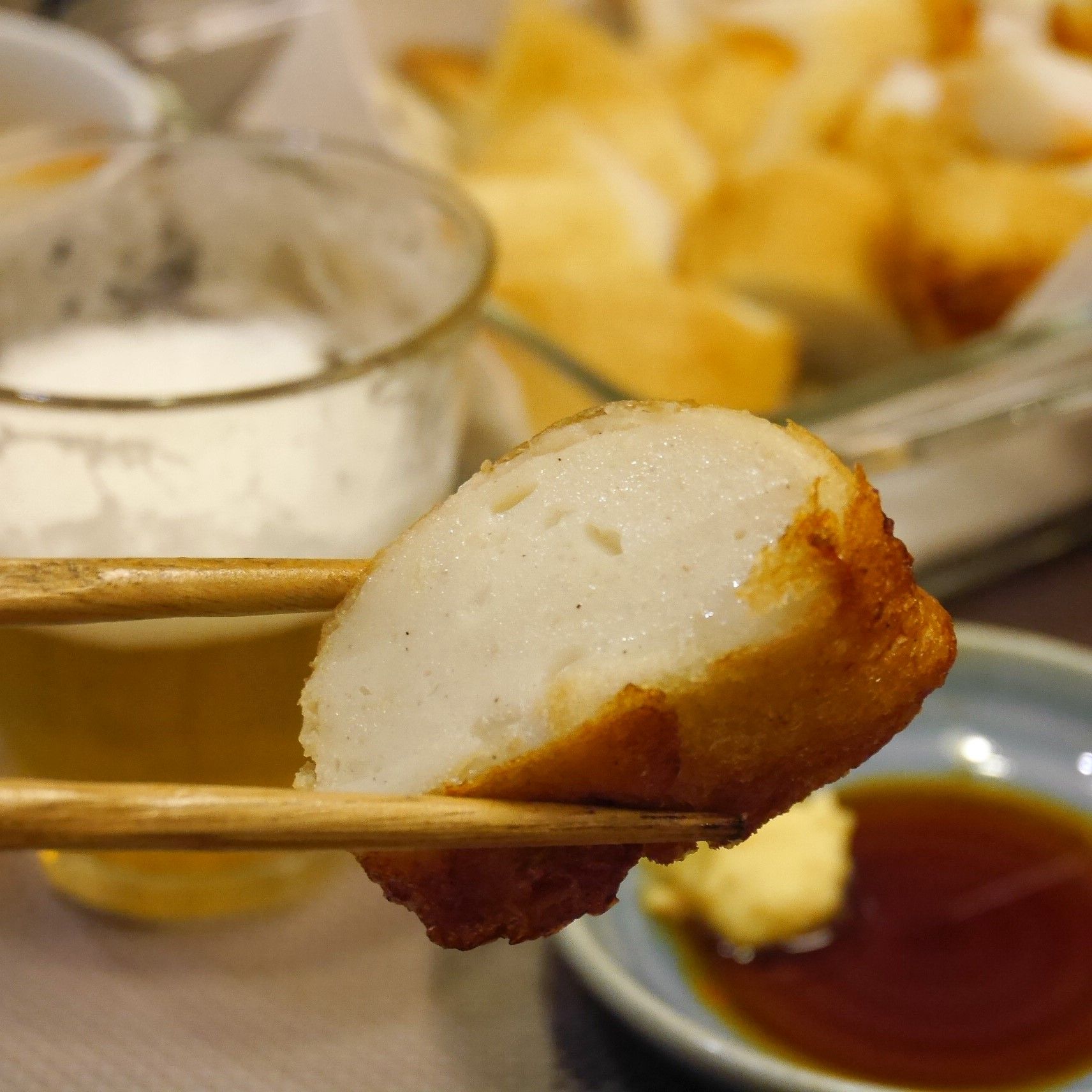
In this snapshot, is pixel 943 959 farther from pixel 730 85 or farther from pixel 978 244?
pixel 730 85

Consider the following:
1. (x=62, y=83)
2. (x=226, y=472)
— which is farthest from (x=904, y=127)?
(x=226, y=472)

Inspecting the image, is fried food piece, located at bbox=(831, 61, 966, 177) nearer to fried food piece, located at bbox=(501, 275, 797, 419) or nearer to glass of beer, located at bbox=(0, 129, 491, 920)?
fried food piece, located at bbox=(501, 275, 797, 419)

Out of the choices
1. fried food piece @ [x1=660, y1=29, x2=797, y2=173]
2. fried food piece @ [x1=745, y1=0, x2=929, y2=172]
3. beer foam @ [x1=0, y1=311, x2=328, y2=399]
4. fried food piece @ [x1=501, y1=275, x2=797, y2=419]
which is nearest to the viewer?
beer foam @ [x1=0, y1=311, x2=328, y2=399]

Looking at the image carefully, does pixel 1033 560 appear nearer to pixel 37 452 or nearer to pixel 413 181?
pixel 413 181

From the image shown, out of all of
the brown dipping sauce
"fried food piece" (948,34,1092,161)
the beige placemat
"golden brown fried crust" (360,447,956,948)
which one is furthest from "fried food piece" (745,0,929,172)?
"golden brown fried crust" (360,447,956,948)

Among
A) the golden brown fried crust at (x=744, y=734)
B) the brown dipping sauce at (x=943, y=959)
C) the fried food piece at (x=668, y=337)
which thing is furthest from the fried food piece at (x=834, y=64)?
the golden brown fried crust at (x=744, y=734)
